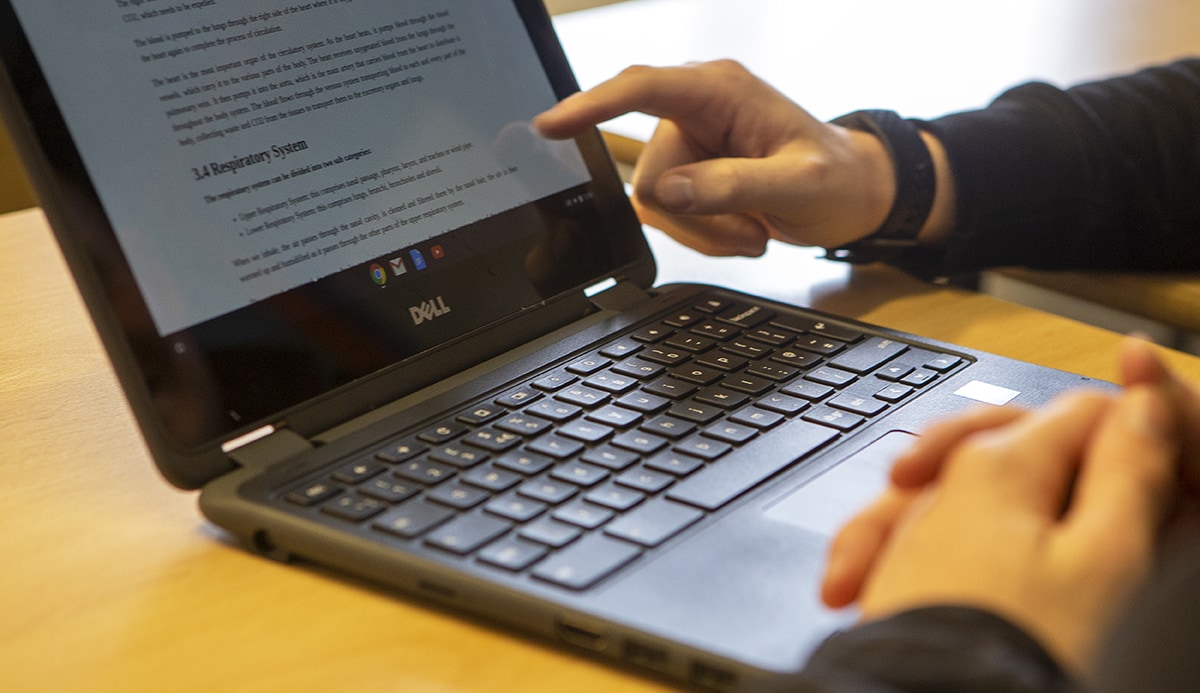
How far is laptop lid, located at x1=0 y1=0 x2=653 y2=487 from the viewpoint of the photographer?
513 mm

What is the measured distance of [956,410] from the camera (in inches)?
22.2

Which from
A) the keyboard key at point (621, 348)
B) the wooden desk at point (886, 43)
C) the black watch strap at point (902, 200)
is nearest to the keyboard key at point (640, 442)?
the keyboard key at point (621, 348)

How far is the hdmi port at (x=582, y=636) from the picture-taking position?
0.40 meters

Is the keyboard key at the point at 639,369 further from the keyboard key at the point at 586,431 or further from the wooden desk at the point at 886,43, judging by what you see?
the wooden desk at the point at 886,43

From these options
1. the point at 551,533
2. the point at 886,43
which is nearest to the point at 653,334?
the point at 551,533

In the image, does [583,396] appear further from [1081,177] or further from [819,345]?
[1081,177]

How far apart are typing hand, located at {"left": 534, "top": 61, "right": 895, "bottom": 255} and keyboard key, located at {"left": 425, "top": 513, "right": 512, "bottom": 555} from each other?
35cm

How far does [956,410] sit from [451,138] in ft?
1.04

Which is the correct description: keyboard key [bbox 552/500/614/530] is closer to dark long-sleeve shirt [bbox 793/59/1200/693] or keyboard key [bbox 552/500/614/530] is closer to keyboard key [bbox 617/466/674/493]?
keyboard key [bbox 617/466/674/493]

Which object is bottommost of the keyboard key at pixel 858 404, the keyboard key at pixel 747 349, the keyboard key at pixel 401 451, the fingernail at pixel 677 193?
the keyboard key at pixel 858 404

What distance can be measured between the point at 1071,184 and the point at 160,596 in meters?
0.71

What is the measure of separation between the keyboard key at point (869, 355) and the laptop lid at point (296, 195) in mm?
166

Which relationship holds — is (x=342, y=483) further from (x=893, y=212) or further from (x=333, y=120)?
(x=893, y=212)

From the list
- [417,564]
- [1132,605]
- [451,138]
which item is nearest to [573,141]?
[451,138]
